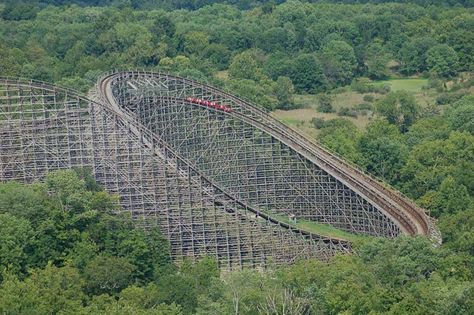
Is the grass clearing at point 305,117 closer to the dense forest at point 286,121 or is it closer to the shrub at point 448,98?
the dense forest at point 286,121

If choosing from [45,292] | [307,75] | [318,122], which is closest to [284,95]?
[307,75]

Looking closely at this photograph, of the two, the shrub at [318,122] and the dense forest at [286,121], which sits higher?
the dense forest at [286,121]

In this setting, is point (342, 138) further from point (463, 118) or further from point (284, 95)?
point (284, 95)

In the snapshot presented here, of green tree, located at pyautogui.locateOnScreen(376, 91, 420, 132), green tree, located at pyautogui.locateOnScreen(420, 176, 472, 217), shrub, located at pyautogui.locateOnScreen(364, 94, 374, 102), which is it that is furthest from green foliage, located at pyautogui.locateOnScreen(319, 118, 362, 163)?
shrub, located at pyautogui.locateOnScreen(364, 94, 374, 102)

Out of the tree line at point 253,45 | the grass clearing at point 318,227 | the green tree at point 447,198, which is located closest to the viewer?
the green tree at point 447,198

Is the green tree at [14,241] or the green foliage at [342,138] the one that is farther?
the green foliage at [342,138]

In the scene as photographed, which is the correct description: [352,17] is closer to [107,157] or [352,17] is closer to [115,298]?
[107,157]

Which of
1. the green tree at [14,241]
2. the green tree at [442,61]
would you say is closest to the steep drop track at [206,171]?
the green tree at [14,241]
